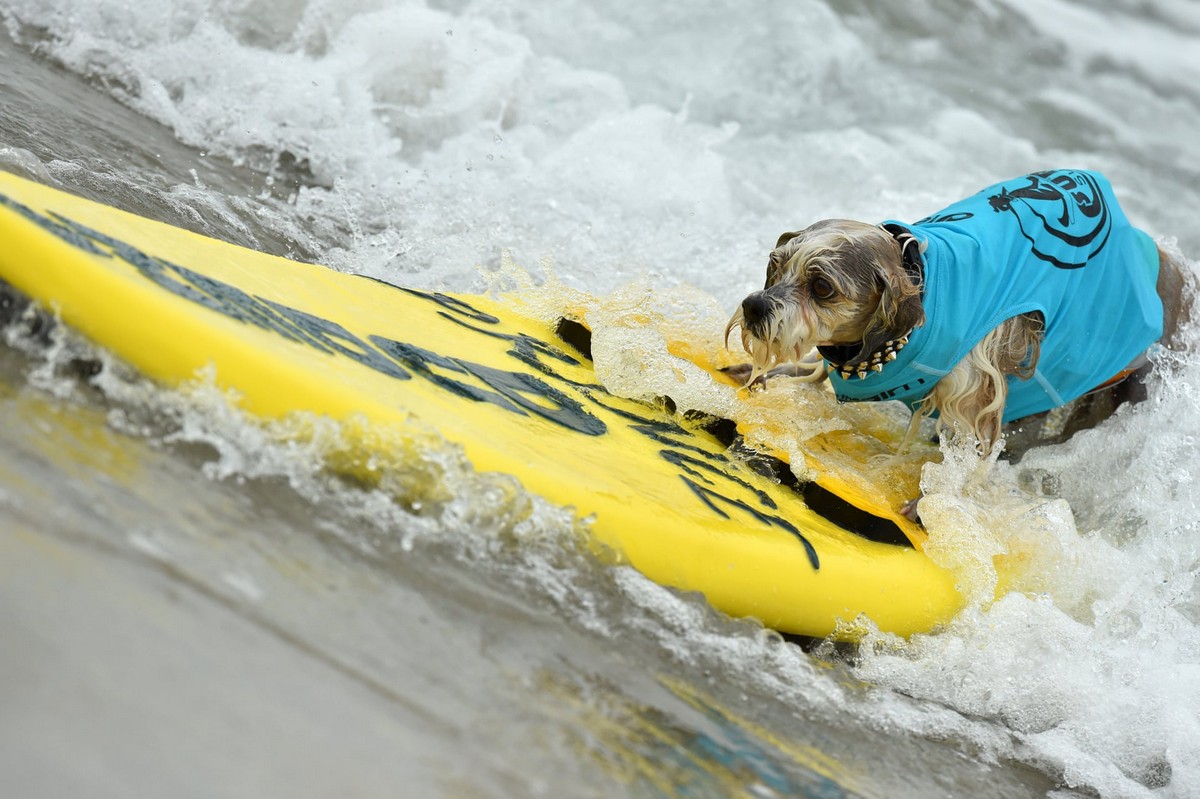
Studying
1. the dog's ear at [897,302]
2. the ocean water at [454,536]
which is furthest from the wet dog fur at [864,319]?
the ocean water at [454,536]

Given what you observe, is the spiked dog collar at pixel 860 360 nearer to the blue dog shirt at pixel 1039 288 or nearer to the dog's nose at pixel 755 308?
the blue dog shirt at pixel 1039 288

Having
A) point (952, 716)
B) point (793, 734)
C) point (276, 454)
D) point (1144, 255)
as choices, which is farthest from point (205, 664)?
point (1144, 255)

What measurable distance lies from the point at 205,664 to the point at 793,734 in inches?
49.1

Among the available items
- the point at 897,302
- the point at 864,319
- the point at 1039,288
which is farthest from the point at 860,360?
the point at 1039,288

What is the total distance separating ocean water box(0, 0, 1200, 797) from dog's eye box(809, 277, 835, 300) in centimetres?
58

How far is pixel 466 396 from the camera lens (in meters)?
2.85

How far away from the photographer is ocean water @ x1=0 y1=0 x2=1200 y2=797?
1685 mm

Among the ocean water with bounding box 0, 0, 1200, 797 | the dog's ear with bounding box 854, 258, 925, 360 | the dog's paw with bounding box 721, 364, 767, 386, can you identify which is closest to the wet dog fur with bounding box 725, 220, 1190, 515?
the dog's ear with bounding box 854, 258, 925, 360

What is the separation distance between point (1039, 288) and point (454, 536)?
2.25 metres

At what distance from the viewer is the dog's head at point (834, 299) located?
3.47 metres

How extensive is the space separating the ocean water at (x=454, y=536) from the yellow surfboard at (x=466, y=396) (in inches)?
3.0

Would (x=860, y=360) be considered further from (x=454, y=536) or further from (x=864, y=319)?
(x=454, y=536)

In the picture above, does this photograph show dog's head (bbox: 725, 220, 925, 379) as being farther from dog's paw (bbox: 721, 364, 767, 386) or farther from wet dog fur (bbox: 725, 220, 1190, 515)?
dog's paw (bbox: 721, 364, 767, 386)

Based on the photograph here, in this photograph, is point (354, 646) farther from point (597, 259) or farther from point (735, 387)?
point (597, 259)
